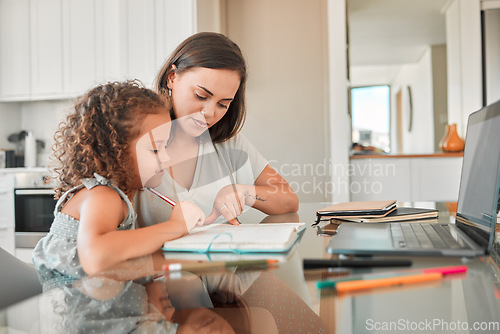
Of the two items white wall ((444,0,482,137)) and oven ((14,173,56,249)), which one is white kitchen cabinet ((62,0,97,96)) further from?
white wall ((444,0,482,137))

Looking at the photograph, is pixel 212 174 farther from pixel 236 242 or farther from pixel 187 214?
pixel 236 242

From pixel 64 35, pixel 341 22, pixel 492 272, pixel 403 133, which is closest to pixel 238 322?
pixel 492 272

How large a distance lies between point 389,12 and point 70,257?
190 inches

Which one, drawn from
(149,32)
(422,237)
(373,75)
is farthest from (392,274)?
(373,75)

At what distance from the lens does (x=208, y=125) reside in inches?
59.7

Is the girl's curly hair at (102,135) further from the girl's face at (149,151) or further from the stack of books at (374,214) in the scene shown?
the stack of books at (374,214)

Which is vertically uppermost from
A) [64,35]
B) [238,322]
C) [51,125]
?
[64,35]

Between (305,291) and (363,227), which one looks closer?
(305,291)

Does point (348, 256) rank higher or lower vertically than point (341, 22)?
lower

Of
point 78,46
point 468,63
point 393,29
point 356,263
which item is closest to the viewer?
point 356,263

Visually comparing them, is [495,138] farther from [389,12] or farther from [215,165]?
[389,12]

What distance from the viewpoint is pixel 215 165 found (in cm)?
156

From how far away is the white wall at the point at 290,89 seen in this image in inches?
151

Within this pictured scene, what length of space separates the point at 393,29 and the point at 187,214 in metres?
5.10
